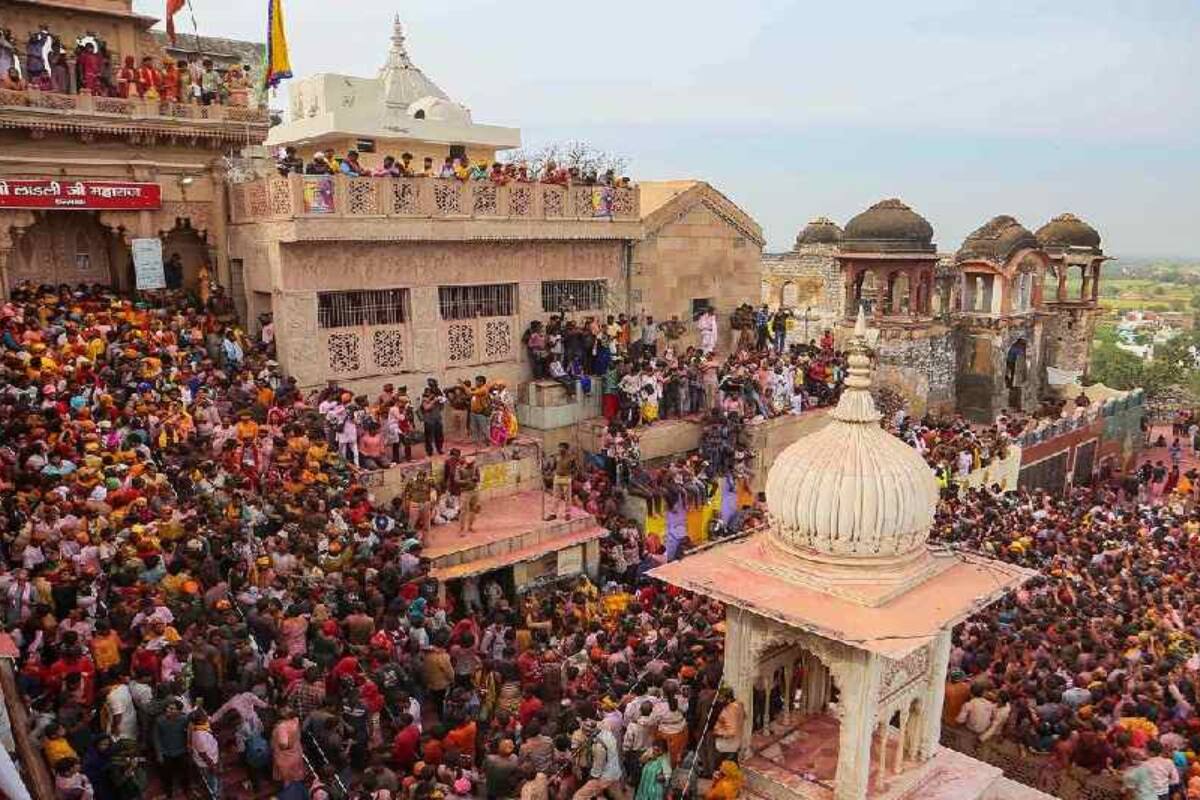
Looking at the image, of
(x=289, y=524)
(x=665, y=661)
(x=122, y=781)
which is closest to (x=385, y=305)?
(x=289, y=524)

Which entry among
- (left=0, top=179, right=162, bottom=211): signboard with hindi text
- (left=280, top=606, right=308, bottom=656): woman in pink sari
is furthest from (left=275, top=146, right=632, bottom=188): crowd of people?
(left=280, top=606, right=308, bottom=656): woman in pink sari

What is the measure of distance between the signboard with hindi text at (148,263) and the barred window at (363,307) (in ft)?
10.9

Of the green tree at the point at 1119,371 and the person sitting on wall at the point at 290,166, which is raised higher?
the person sitting on wall at the point at 290,166

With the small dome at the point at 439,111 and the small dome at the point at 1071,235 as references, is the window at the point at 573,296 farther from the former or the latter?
the small dome at the point at 1071,235

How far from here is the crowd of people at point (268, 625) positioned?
8.09 m

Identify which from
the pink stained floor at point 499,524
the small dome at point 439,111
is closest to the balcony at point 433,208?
the pink stained floor at point 499,524

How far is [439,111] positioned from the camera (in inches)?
911

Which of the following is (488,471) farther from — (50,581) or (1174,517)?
(1174,517)

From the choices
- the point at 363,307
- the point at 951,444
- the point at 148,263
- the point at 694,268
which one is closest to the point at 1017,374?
the point at 951,444

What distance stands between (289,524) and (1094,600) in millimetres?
11695

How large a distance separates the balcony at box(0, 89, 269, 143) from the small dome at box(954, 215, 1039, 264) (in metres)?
24.5

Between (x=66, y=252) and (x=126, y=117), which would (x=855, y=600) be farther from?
(x=66, y=252)

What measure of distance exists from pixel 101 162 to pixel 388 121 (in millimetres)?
7030

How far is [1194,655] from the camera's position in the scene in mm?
12156
